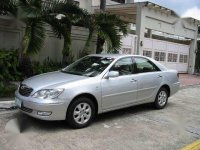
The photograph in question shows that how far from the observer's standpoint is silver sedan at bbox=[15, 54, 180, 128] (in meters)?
5.88

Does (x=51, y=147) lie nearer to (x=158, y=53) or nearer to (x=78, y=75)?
(x=78, y=75)

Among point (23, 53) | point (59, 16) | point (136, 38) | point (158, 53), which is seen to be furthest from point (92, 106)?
point (158, 53)

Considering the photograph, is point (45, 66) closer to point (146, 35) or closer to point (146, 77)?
point (146, 77)

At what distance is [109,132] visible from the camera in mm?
6152

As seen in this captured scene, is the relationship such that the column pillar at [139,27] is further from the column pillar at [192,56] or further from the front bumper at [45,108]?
the front bumper at [45,108]

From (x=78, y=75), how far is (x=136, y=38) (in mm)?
9585

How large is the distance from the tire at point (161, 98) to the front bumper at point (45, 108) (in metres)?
3.24

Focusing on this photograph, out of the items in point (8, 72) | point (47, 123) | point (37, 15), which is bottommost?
point (47, 123)

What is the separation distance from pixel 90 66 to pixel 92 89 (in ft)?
3.22

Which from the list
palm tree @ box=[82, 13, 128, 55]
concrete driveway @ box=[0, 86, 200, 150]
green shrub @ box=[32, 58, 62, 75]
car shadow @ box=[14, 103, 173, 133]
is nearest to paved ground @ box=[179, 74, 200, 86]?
palm tree @ box=[82, 13, 128, 55]

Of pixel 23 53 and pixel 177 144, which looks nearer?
pixel 177 144

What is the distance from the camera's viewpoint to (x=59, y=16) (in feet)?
35.9

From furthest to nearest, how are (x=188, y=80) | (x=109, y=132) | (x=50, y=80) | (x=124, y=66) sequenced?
(x=188, y=80)
(x=124, y=66)
(x=50, y=80)
(x=109, y=132)

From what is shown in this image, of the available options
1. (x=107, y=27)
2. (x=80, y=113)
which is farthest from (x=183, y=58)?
(x=80, y=113)
